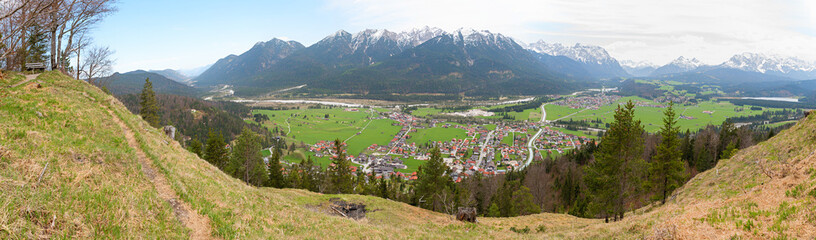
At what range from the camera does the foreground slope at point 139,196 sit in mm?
7148

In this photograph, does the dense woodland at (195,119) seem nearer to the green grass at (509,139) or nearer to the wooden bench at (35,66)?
the wooden bench at (35,66)

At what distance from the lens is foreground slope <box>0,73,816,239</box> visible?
23.5ft

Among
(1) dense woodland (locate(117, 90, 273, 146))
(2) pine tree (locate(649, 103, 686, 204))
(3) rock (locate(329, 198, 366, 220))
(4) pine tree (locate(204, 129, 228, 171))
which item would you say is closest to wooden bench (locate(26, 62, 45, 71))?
(4) pine tree (locate(204, 129, 228, 171))

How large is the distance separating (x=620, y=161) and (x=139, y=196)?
29.5 metres

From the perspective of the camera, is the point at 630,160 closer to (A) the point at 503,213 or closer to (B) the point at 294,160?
(A) the point at 503,213

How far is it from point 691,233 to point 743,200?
4.88 m

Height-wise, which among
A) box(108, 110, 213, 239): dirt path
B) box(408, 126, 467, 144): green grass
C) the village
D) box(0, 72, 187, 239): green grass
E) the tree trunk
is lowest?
the village

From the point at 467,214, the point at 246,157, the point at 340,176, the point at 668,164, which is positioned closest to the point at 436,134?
the point at 340,176

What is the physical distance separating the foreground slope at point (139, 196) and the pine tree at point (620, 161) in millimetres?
4382

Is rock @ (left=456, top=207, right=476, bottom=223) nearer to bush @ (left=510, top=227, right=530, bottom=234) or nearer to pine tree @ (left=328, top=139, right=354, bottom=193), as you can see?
bush @ (left=510, top=227, right=530, bottom=234)

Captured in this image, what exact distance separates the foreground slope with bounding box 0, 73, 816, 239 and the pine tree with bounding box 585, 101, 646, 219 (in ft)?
14.4

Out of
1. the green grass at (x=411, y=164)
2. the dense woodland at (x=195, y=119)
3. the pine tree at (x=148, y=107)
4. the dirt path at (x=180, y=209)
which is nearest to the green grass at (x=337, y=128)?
the dense woodland at (x=195, y=119)

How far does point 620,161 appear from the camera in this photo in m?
24.2

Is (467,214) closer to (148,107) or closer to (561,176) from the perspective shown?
(148,107)
